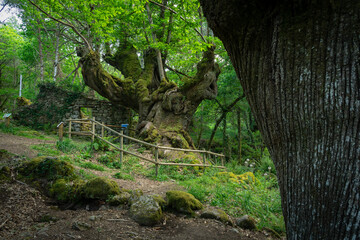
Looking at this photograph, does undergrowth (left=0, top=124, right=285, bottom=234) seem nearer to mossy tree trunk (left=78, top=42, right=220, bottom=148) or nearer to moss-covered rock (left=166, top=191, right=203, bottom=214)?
moss-covered rock (left=166, top=191, right=203, bottom=214)

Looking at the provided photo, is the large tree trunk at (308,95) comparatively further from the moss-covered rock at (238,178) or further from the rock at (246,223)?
the moss-covered rock at (238,178)

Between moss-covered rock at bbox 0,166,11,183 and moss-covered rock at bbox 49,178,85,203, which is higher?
moss-covered rock at bbox 0,166,11,183

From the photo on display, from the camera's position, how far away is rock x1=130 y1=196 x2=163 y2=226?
11.4 feet

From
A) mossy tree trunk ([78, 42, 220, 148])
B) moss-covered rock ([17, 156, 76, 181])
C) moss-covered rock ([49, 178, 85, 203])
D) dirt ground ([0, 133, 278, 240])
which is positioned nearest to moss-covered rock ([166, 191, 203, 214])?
dirt ground ([0, 133, 278, 240])

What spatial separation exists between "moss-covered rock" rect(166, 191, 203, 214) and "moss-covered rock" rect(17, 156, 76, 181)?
2.05 metres

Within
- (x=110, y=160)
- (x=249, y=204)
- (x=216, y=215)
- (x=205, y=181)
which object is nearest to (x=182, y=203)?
(x=216, y=215)

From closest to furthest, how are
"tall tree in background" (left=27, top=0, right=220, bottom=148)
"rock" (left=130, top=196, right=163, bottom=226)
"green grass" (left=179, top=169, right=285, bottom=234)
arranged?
"rock" (left=130, top=196, right=163, bottom=226), "green grass" (left=179, top=169, right=285, bottom=234), "tall tree in background" (left=27, top=0, right=220, bottom=148)

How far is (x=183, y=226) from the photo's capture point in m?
3.58

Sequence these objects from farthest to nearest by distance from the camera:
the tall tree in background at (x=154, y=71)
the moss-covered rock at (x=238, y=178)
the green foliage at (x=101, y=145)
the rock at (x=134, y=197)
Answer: the tall tree in background at (x=154, y=71) → the green foliage at (x=101, y=145) → the moss-covered rock at (x=238, y=178) → the rock at (x=134, y=197)

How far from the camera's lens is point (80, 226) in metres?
3.01

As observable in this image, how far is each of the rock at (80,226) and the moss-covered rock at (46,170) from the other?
172 cm

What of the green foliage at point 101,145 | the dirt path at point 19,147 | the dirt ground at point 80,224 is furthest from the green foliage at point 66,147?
the dirt ground at point 80,224

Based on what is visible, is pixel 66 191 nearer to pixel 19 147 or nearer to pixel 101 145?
pixel 101 145

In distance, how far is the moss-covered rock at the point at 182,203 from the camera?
4.05 meters
